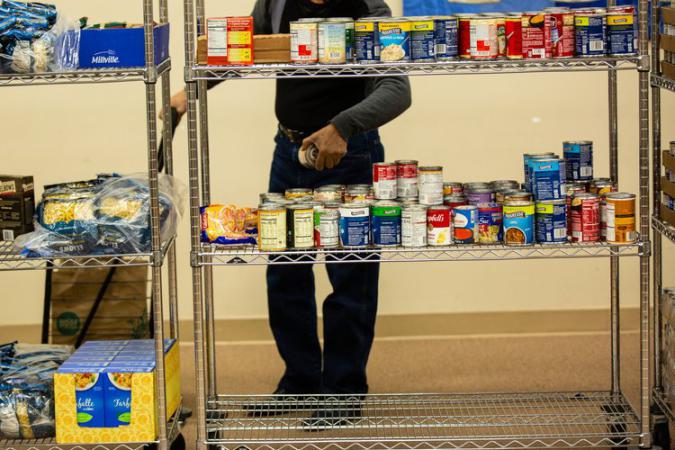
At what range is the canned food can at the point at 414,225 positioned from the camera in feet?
10.2

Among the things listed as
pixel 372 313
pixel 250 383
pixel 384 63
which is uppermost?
pixel 384 63

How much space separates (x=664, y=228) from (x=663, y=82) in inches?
18.0

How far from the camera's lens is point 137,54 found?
3.00 metres

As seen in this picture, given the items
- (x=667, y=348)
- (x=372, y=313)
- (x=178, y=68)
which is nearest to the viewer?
(x=667, y=348)

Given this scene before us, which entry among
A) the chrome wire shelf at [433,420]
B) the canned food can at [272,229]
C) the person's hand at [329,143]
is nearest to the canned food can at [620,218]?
the chrome wire shelf at [433,420]

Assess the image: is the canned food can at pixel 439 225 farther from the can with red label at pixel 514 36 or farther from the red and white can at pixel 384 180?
the can with red label at pixel 514 36

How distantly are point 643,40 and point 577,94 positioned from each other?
167cm

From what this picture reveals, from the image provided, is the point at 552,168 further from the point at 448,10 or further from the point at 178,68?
the point at 178,68

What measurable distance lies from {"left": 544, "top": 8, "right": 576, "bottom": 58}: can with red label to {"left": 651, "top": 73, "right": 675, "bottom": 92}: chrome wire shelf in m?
0.36

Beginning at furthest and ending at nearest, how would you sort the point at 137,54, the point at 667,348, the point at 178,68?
the point at 178,68 → the point at 667,348 → the point at 137,54

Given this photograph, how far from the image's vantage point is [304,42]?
3.02 m

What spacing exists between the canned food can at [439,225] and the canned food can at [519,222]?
17 cm

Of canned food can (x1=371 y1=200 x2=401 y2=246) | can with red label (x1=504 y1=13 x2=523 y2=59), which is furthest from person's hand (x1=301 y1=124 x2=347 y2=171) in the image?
can with red label (x1=504 y1=13 x2=523 y2=59)

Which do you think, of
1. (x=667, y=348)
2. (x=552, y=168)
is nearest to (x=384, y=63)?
(x=552, y=168)
